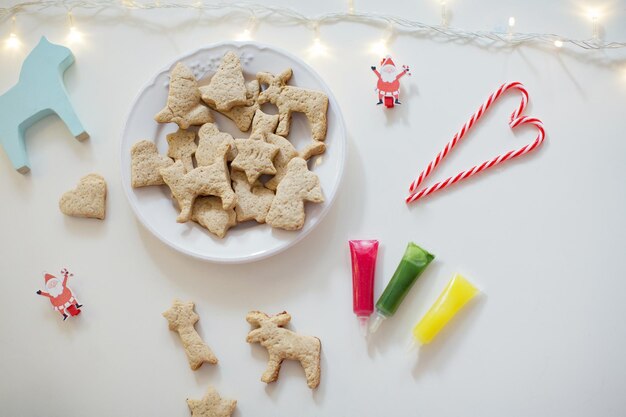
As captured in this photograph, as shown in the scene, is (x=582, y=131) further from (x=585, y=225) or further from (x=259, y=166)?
(x=259, y=166)

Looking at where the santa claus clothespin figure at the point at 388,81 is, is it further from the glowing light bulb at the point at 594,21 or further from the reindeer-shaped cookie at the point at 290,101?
the glowing light bulb at the point at 594,21

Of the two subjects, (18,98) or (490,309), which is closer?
(490,309)

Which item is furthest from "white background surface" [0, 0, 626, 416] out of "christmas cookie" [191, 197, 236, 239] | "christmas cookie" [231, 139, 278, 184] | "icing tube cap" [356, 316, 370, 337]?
"christmas cookie" [231, 139, 278, 184]

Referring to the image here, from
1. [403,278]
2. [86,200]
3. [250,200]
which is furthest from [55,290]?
[403,278]

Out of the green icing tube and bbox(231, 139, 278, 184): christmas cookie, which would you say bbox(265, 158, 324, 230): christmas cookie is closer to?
bbox(231, 139, 278, 184): christmas cookie

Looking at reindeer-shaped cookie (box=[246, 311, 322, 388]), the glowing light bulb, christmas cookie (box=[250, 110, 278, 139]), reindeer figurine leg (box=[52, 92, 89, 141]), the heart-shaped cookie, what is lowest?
reindeer-shaped cookie (box=[246, 311, 322, 388])

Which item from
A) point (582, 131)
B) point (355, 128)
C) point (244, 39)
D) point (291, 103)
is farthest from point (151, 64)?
point (582, 131)
